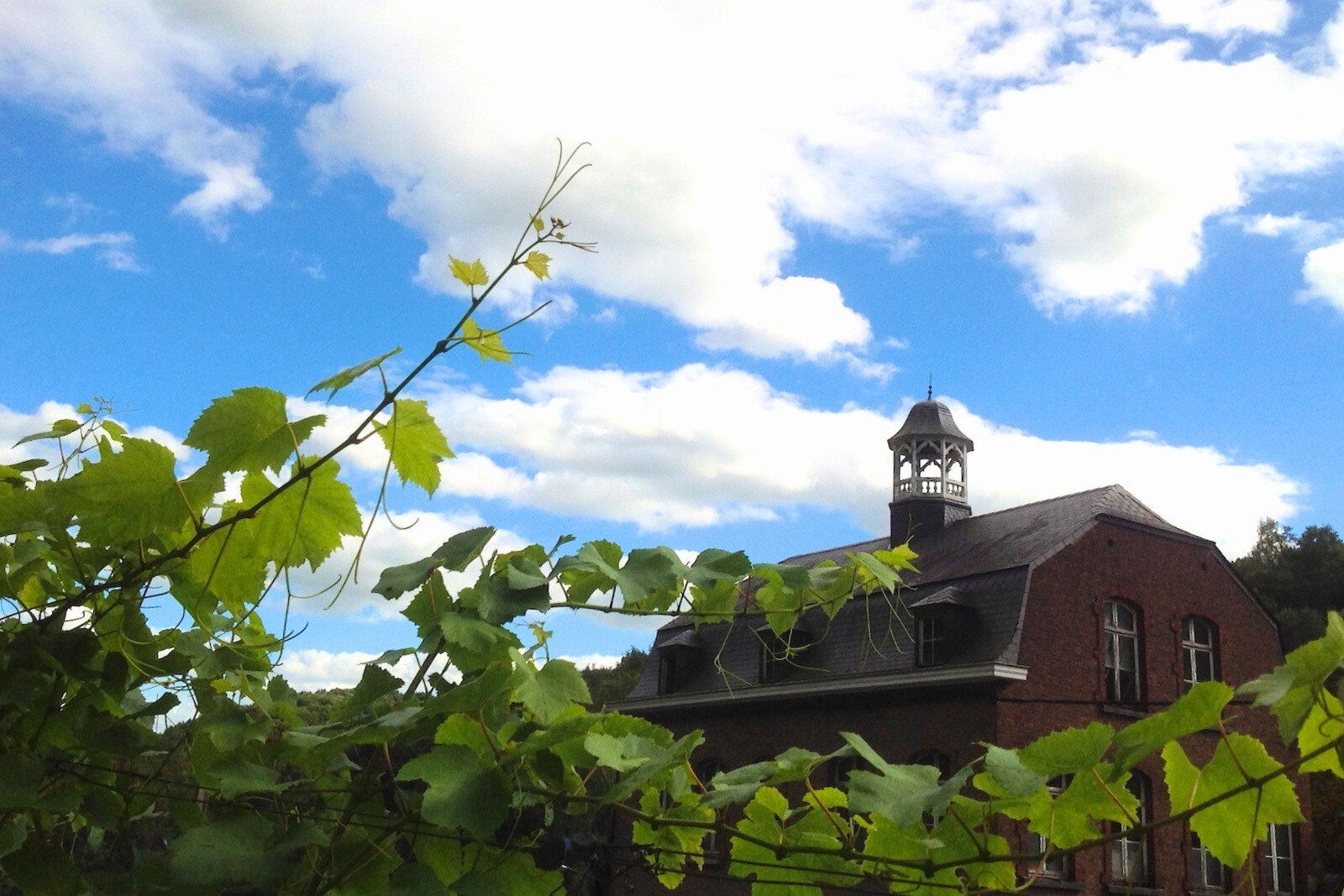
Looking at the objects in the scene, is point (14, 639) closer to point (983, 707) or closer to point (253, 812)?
point (253, 812)

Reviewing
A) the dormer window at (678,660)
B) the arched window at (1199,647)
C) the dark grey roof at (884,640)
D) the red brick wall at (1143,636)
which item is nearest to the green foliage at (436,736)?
the dark grey roof at (884,640)

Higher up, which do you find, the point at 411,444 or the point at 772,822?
the point at 411,444

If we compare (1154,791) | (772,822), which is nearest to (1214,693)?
(772,822)

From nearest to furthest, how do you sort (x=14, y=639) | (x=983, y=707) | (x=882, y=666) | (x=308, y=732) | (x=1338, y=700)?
(x=1338, y=700), (x=308, y=732), (x=14, y=639), (x=983, y=707), (x=882, y=666)

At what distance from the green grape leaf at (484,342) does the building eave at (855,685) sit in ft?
42.6

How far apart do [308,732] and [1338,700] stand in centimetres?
96

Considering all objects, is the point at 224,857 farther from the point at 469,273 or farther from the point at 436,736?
the point at 469,273

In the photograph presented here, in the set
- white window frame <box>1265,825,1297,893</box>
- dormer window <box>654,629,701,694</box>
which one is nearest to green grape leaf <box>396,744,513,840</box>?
white window frame <box>1265,825,1297,893</box>

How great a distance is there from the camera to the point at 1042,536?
57.6ft

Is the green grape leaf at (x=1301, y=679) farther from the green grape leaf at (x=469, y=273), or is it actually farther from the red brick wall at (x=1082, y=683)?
the red brick wall at (x=1082, y=683)

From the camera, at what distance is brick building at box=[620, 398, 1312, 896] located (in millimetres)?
16016

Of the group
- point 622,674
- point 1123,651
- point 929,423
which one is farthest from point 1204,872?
point 622,674

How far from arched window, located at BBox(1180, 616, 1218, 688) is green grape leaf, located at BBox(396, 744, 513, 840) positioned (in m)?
19.2

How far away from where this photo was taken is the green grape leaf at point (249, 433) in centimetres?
109
